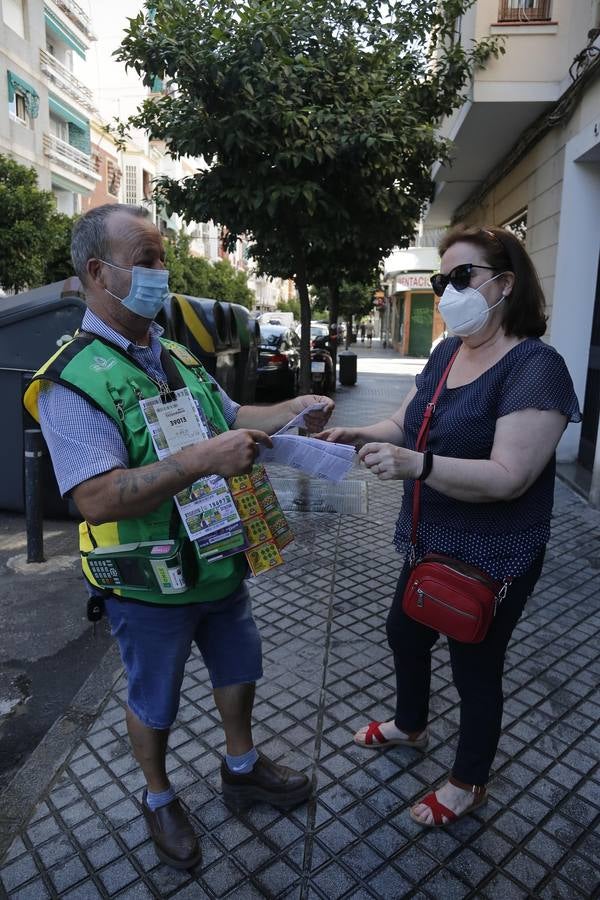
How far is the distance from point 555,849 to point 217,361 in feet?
19.4

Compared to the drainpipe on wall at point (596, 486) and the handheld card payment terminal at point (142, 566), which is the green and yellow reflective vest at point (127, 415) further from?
the drainpipe on wall at point (596, 486)

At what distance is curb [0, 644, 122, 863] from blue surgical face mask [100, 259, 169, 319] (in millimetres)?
1836

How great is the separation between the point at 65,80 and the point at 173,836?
32722 mm

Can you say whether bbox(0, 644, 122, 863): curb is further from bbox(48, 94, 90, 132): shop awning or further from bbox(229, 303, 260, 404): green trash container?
bbox(48, 94, 90, 132): shop awning

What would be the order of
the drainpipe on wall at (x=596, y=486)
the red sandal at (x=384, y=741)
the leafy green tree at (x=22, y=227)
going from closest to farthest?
the red sandal at (x=384, y=741), the drainpipe on wall at (x=596, y=486), the leafy green tree at (x=22, y=227)

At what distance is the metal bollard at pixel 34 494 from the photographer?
4.69 metres

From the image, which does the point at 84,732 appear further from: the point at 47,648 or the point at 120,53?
the point at 120,53

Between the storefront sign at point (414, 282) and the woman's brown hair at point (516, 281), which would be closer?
the woman's brown hair at point (516, 281)

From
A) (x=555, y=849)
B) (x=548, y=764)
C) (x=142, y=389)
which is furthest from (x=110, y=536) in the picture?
(x=548, y=764)

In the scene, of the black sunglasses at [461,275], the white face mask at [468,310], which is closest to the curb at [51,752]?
the white face mask at [468,310]

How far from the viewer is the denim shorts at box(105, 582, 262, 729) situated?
6.57ft

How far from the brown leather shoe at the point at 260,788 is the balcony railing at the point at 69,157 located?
29.4 metres

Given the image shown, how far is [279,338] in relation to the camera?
14.9m

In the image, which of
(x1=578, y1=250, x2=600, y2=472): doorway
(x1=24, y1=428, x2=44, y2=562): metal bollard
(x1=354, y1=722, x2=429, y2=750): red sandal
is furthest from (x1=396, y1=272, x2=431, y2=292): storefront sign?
(x1=354, y1=722, x2=429, y2=750): red sandal
